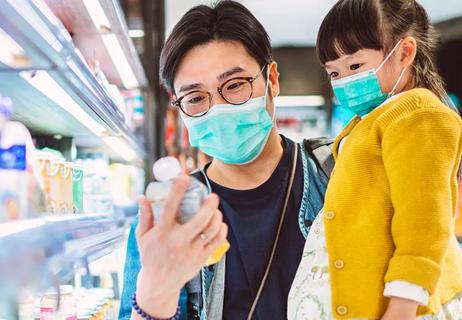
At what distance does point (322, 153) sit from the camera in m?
1.48

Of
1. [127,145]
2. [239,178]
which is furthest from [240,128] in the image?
[127,145]

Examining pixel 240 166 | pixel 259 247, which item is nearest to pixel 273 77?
pixel 240 166

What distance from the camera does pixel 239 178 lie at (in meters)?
1.47

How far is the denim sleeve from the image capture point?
1.27 metres

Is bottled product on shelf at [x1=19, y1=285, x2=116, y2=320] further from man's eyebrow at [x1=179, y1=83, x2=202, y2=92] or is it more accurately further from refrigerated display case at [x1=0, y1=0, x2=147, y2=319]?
man's eyebrow at [x1=179, y1=83, x2=202, y2=92]

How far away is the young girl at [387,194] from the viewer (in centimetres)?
100

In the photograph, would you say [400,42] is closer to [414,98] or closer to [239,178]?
[414,98]

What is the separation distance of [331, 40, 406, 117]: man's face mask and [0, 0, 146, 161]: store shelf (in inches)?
25.8

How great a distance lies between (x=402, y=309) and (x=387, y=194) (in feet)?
0.75

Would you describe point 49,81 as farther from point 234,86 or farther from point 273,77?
point 273,77

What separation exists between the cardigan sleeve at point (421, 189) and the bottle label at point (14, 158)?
807 millimetres

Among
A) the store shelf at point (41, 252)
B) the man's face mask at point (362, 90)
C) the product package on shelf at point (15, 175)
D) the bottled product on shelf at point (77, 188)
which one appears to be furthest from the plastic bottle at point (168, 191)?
the bottled product on shelf at point (77, 188)

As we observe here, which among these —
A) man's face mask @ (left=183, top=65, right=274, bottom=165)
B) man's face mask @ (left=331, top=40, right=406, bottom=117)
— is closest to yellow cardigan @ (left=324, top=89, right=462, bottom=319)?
man's face mask @ (left=331, top=40, right=406, bottom=117)

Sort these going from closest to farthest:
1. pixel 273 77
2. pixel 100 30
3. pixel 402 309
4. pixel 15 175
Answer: pixel 402 309 < pixel 15 175 < pixel 273 77 < pixel 100 30
